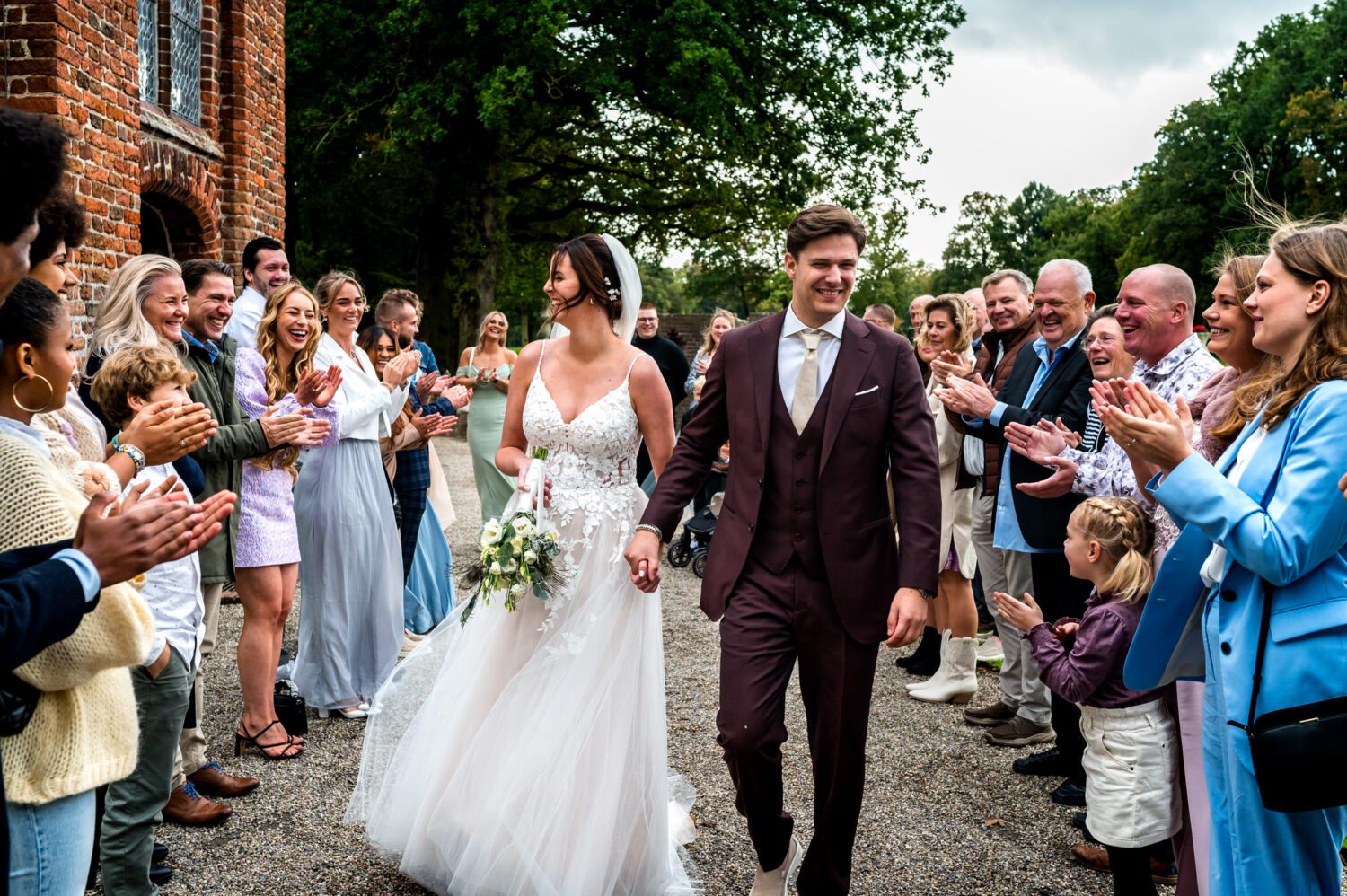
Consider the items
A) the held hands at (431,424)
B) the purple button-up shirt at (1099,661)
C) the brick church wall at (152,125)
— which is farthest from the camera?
the brick church wall at (152,125)

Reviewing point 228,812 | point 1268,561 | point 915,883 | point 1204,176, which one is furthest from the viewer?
point 1204,176

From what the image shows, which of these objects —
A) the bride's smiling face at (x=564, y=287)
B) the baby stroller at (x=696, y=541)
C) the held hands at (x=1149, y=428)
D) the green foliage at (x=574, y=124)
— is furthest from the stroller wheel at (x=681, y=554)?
the green foliage at (x=574, y=124)

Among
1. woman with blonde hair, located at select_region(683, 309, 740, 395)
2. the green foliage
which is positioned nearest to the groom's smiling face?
woman with blonde hair, located at select_region(683, 309, 740, 395)

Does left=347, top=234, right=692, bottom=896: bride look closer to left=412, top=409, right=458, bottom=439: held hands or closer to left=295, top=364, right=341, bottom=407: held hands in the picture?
left=295, top=364, right=341, bottom=407: held hands

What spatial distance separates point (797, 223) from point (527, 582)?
1708mm

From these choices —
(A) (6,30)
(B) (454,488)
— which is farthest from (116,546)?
(B) (454,488)

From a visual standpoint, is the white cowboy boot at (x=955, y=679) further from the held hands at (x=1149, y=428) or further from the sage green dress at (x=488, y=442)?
the held hands at (x=1149, y=428)

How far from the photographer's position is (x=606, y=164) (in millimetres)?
24453

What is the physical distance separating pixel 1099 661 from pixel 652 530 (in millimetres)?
1740

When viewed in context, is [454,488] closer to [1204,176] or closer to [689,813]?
[689,813]

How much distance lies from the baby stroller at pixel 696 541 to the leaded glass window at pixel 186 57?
6.14 meters

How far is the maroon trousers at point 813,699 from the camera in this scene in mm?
3744

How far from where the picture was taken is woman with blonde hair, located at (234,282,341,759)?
5277 millimetres

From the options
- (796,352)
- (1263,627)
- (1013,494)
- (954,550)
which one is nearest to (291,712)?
(796,352)
